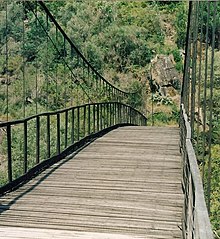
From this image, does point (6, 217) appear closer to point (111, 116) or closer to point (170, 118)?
point (111, 116)

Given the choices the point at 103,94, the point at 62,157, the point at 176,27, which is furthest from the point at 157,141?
A: the point at 176,27

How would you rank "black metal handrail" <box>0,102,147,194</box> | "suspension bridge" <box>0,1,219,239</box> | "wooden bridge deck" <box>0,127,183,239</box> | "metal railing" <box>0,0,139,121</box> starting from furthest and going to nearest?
"metal railing" <box>0,0,139,121</box> → "black metal handrail" <box>0,102,147,194</box> → "wooden bridge deck" <box>0,127,183,239</box> → "suspension bridge" <box>0,1,219,239</box>

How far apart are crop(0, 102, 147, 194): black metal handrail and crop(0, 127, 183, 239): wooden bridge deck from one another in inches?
4.7

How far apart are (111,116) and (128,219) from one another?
8.99m

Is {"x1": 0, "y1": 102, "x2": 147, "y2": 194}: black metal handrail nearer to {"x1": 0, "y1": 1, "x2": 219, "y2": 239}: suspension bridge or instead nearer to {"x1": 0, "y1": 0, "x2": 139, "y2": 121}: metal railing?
{"x1": 0, "y1": 1, "x2": 219, "y2": 239}: suspension bridge

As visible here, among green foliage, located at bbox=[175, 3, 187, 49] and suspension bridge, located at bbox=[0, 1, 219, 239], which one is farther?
green foliage, located at bbox=[175, 3, 187, 49]

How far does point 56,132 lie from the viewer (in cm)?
920

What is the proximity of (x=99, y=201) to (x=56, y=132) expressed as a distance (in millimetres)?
5496

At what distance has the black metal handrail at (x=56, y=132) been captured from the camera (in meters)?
4.32

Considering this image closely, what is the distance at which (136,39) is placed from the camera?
37.9 m

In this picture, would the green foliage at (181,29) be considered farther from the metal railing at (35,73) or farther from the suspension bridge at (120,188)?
the suspension bridge at (120,188)

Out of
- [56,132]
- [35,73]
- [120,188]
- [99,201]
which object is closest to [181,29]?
[35,73]

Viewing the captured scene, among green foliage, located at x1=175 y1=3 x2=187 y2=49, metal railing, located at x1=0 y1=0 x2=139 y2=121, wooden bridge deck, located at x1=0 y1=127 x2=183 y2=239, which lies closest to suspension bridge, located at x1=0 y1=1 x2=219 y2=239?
wooden bridge deck, located at x1=0 y1=127 x2=183 y2=239

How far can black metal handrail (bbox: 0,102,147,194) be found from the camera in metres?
4.32
